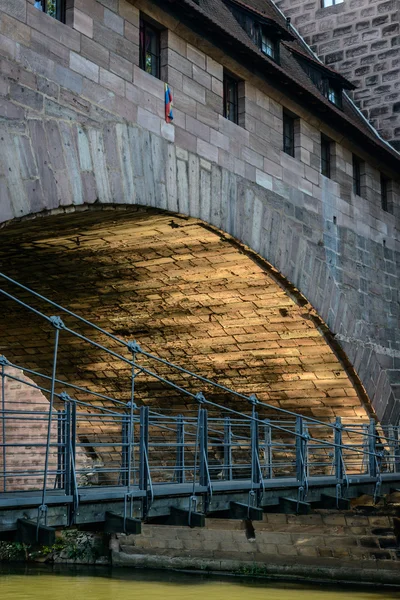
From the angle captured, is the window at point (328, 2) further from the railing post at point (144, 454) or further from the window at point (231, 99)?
the railing post at point (144, 454)

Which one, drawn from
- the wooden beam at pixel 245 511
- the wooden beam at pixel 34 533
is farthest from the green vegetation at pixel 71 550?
the wooden beam at pixel 34 533

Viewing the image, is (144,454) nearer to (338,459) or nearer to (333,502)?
(333,502)

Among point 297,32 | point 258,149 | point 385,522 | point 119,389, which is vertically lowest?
point 385,522

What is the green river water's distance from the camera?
45.9ft

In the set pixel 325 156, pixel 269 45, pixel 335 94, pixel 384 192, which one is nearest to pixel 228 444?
pixel 325 156

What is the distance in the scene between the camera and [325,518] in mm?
15008

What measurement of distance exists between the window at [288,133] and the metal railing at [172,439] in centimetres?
318

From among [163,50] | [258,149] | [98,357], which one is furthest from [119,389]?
[163,50]

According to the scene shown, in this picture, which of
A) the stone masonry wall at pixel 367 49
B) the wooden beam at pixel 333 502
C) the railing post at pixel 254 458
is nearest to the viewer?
the railing post at pixel 254 458

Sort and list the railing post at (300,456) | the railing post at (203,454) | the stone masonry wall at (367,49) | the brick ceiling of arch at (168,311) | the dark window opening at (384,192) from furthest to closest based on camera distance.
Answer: the stone masonry wall at (367,49)
the dark window opening at (384,192)
the brick ceiling of arch at (168,311)
the railing post at (300,456)
the railing post at (203,454)

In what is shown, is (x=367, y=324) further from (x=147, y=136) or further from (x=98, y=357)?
(x=147, y=136)

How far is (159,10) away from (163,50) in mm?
412

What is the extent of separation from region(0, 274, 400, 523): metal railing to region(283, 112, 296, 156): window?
3175 millimetres

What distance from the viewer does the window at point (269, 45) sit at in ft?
43.9
